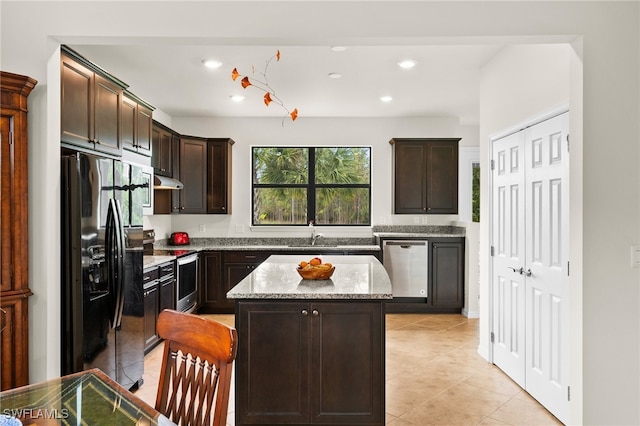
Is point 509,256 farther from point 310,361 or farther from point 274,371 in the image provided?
point 274,371

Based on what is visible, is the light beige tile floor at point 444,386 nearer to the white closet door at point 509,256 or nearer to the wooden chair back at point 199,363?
the white closet door at point 509,256

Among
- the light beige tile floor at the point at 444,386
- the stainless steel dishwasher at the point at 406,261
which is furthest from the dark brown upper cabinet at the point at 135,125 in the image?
the stainless steel dishwasher at the point at 406,261

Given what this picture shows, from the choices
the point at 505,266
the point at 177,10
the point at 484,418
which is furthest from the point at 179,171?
the point at 484,418

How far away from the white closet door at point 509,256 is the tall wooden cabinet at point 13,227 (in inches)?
129

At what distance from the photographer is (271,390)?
8.46 feet

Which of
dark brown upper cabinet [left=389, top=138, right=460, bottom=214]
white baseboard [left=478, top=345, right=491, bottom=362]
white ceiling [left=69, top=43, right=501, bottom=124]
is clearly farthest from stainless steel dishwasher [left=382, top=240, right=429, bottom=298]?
white ceiling [left=69, top=43, right=501, bottom=124]

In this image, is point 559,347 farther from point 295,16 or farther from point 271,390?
point 295,16

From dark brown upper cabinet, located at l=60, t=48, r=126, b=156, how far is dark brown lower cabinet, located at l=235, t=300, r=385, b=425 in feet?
5.36

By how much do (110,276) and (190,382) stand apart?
164 cm

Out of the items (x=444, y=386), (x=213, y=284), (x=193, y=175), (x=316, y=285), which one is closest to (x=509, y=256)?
(x=444, y=386)

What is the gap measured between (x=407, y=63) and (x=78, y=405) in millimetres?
3633

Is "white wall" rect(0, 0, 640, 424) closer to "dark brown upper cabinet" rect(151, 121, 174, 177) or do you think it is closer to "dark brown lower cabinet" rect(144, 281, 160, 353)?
"dark brown lower cabinet" rect(144, 281, 160, 353)

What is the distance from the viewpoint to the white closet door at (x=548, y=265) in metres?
2.79

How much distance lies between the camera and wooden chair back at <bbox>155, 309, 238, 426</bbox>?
4.33ft
